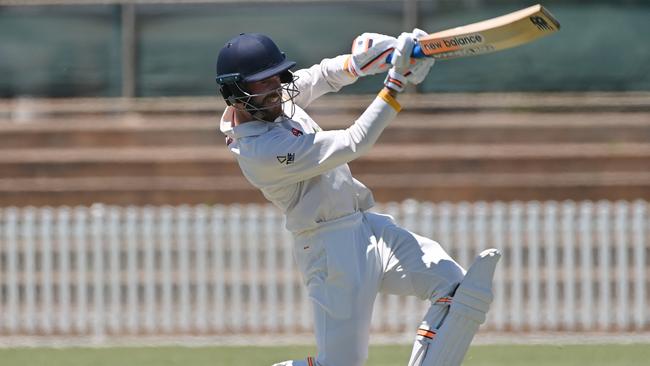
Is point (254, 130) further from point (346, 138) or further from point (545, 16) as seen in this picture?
point (545, 16)

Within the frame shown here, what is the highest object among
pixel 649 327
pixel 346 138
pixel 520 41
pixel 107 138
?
pixel 107 138

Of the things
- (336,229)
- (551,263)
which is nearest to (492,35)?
(336,229)

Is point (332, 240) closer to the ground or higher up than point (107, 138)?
closer to the ground

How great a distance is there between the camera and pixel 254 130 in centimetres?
512

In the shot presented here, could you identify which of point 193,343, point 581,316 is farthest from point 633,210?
point 193,343

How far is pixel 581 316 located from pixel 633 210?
2.82ft

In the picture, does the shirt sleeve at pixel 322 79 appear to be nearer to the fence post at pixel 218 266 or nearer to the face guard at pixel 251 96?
the face guard at pixel 251 96

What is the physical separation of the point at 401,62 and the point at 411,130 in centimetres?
541

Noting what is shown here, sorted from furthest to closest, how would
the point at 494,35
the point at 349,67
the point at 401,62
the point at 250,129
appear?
the point at 349,67, the point at 250,129, the point at 401,62, the point at 494,35

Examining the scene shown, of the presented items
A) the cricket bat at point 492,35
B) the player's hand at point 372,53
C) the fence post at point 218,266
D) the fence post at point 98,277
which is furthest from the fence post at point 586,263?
the cricket bat at point 492,35

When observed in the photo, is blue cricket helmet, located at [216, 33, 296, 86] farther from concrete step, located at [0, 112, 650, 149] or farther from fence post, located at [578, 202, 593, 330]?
concrete step, located at [0, 112, 650, 149]

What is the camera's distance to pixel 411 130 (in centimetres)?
1027

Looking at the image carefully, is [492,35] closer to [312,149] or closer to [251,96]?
[312,149]

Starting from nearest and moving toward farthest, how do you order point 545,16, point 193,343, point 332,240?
1. point 545,16
2. point 332,240
3. point 193,343
